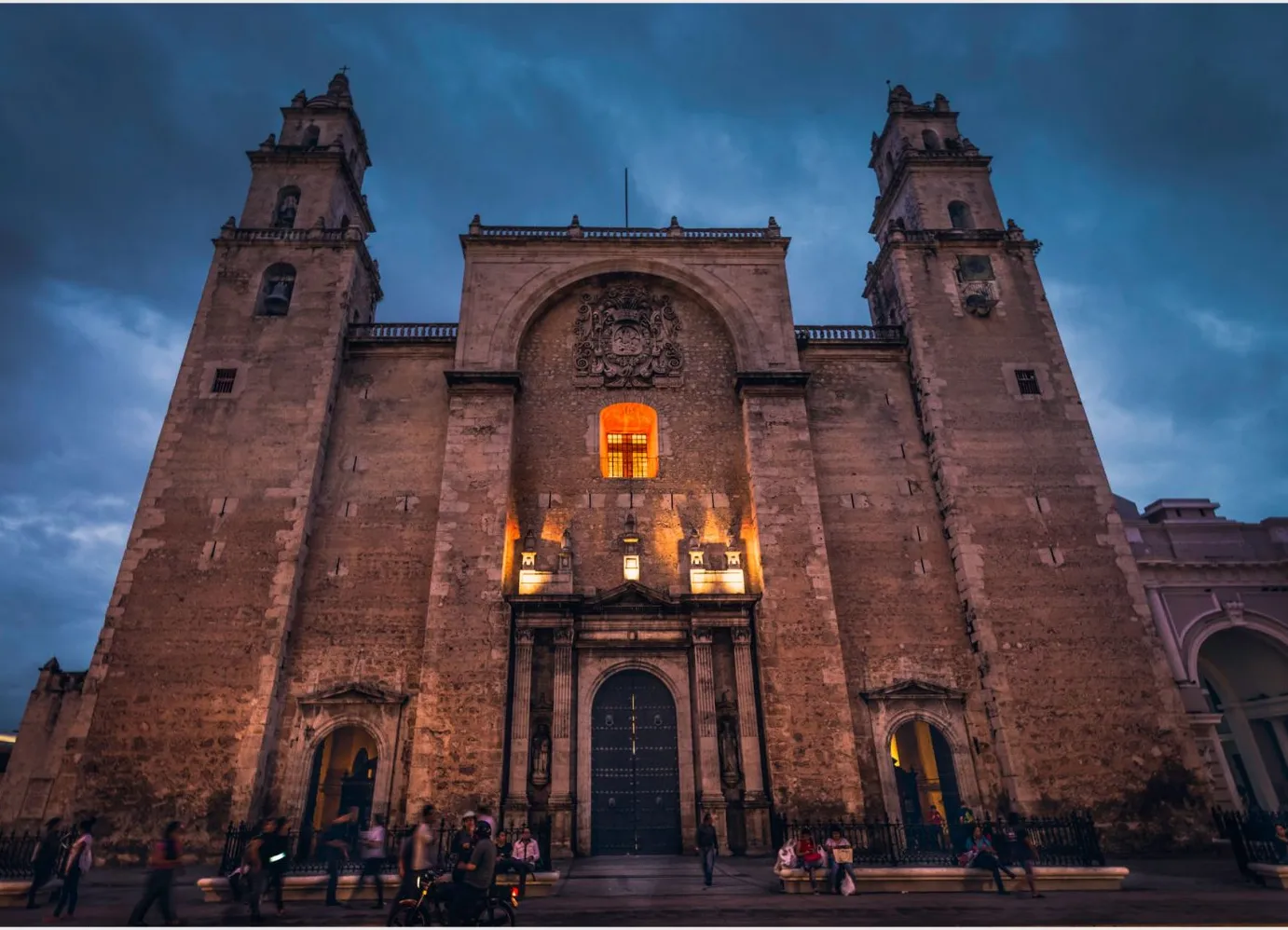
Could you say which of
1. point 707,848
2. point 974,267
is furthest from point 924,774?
point 974,267

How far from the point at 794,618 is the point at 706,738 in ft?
13.4

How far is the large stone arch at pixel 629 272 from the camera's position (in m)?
23.5

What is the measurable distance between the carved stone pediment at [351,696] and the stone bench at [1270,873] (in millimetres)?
18774

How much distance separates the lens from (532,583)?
20094 mm

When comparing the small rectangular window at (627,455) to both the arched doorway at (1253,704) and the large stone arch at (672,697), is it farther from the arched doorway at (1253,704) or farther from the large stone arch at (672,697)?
the arched doorway at (1253,704)

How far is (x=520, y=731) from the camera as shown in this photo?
18438 millimetres

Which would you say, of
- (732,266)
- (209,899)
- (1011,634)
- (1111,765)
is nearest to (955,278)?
(732,266)

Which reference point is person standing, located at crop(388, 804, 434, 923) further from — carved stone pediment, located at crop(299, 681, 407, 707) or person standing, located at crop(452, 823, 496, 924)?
carved stone pediment, located at crop(299, 681, 407, 707)

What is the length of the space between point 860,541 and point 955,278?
10911mm

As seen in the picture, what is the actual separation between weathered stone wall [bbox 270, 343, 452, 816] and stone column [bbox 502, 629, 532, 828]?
9.43ft

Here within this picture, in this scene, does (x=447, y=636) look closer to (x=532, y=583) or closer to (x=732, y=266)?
(x=532, y=583)

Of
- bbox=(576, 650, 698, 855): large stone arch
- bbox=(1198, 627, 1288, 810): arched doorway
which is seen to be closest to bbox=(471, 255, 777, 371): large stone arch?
bbox=(576, 650, 698, 855): large stone arch

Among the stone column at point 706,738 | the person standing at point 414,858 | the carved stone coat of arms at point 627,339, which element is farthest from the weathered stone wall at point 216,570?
the stone column at point 706,738

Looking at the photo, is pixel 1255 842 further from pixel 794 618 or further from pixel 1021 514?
pixel 794 618
